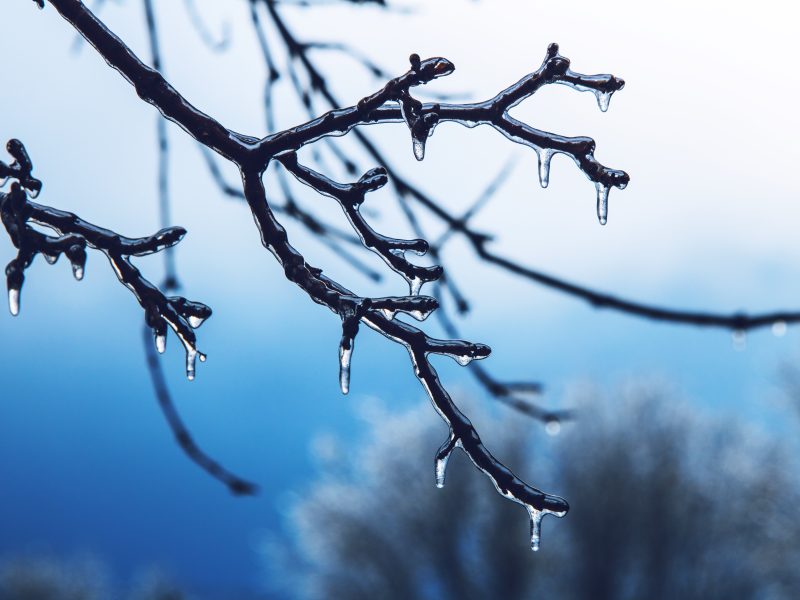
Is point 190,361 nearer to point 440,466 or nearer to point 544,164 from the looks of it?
point 440,466

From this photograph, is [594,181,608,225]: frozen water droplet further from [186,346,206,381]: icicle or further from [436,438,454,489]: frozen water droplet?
[186,346,206,381]: icicle

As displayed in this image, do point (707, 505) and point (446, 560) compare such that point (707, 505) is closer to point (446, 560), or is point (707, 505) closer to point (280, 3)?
point (446, 560)

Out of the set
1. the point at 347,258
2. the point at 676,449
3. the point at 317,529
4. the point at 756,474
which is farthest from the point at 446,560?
the point at 347,258

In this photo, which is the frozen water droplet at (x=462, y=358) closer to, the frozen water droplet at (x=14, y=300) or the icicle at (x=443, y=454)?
the icicle at (x=443, y=454)

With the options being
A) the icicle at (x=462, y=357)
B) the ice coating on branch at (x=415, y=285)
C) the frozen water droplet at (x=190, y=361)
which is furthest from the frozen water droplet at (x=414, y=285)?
the frozen water droplet at (x=190, y=361)

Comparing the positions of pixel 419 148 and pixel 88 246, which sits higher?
pixel 419 148

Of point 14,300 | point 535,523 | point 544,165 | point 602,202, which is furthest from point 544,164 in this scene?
point 14,300
